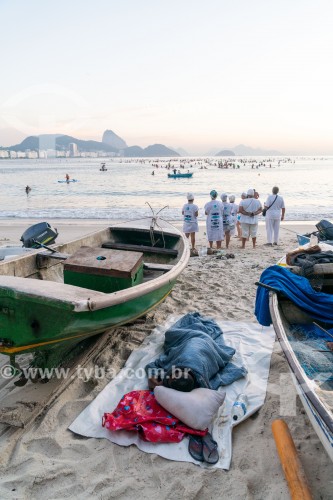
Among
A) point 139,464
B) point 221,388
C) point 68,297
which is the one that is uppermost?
point 68,297

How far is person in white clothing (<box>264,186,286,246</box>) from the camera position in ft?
34.3

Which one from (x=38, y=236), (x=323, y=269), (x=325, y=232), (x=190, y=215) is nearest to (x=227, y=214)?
(x=190, y=215)

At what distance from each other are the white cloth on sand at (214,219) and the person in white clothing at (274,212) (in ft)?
4.72

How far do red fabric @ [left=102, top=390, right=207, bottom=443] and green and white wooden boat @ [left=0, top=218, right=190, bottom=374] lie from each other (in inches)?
33.6

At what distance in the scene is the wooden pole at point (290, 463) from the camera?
8.42 ft

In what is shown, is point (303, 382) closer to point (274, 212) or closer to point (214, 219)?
point (214, 219)

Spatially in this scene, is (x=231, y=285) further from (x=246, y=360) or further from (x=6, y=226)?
(x=6, y=226)

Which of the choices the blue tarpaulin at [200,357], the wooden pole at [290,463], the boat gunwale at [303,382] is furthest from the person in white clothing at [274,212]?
the wooden pole at [290,463]

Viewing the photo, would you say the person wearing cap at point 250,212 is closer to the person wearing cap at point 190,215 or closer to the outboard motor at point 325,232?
the person wearing cap at point 190,215

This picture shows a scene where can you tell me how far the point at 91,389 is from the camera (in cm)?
404

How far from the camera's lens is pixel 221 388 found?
155 inches

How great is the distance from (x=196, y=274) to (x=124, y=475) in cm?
527

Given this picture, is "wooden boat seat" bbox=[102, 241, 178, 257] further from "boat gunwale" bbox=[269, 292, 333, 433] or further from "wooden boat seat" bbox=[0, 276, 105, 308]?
"boat gunwale" bbox=[269, 292, 333, 433]

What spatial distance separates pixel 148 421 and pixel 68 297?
131 centimetres
